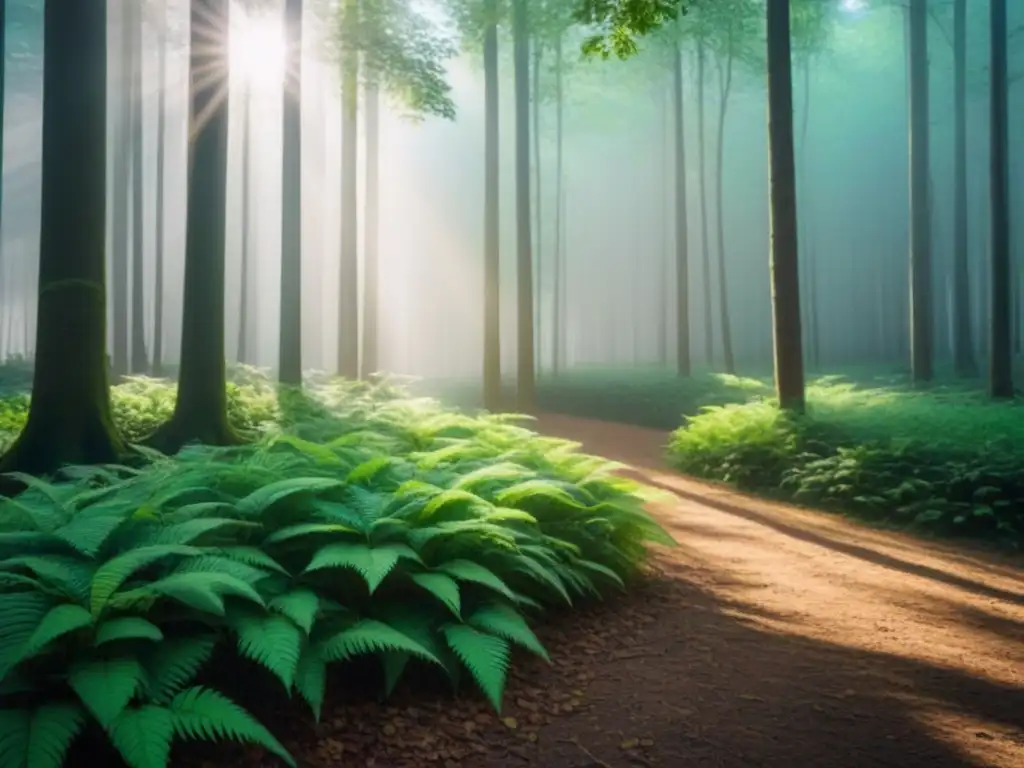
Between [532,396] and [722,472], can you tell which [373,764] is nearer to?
[722,472]

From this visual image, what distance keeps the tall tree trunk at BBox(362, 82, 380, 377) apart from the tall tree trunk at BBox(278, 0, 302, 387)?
6.38 metres

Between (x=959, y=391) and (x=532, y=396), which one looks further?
(x=532, y=396)

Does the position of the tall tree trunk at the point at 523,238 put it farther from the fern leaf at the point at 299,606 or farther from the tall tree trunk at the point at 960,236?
the fern leaf at the point at 299,606

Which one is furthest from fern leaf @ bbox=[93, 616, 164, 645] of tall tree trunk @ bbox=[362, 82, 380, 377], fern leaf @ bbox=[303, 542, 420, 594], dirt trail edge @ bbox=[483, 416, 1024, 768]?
tall tree trunk @ bbox=[362, 82, 380, 377]

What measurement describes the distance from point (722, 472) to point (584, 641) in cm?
749

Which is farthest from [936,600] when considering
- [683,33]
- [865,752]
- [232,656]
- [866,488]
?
[683,33]

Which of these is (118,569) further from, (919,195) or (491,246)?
(919,195)

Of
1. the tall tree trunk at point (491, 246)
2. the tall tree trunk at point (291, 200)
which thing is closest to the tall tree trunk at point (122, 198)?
the tall tree trunk at point (291, 200)

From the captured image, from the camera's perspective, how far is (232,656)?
3488 mm

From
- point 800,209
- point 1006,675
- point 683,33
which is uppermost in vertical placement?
point 683,33

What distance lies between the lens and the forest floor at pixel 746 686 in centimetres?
336

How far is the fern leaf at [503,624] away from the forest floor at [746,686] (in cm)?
33

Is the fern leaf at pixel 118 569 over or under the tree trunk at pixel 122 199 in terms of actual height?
under

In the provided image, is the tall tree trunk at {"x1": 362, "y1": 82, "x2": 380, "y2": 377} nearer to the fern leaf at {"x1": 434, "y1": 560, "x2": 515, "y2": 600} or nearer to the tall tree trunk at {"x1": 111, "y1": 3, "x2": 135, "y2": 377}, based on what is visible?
the tall tree trunk at {"x1": 111, "y1": 3, "x2": 135, "y2": 377}
